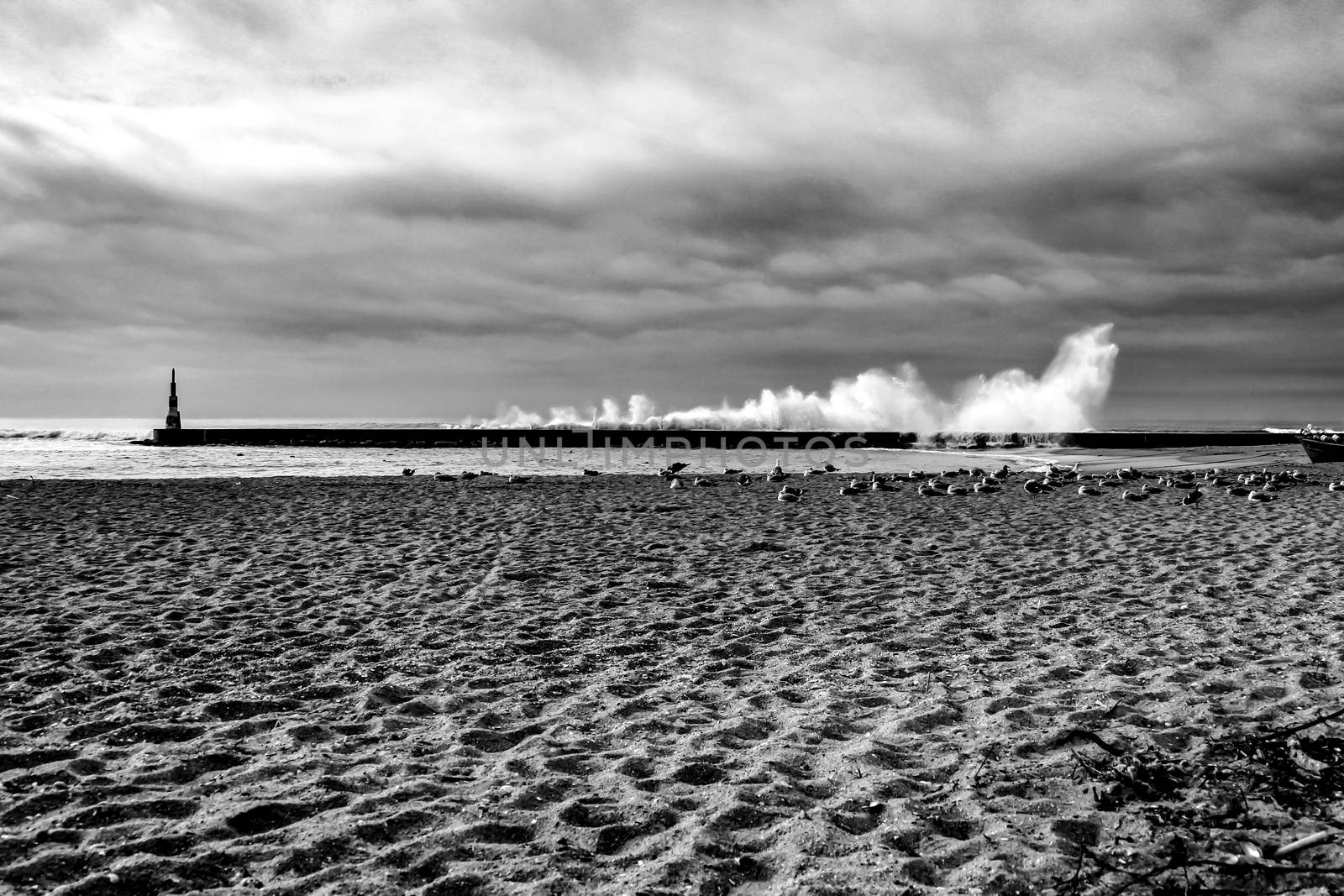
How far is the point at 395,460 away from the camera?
29875 millimetres

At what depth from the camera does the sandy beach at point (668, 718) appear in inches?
123

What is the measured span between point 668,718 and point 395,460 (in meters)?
26.9

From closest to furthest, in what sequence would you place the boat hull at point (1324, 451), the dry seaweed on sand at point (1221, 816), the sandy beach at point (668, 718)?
1. the dry seaweed on sand at point (1221, 816)
2. the sandy beach at point (668, 718)
3. the boat hull at point (1324, 451)

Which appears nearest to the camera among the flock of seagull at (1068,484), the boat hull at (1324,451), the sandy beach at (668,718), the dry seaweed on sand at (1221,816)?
the dry seaweed on sand at (1221,816)

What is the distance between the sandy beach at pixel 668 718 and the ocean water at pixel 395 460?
13711 millimetres

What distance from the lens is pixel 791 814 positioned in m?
3.50

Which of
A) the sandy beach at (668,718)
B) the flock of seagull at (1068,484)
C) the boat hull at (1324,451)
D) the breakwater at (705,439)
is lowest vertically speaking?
the sandy beach at (668,718)

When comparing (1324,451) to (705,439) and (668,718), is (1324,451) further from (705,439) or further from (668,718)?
(668,718)

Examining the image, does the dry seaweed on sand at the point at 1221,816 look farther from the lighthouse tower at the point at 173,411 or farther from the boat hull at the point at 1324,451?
the lighthouse tower at the point at 173,411

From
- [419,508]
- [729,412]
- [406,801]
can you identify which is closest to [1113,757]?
[406,801]

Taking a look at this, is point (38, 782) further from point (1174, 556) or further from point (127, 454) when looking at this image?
point (127, 454)

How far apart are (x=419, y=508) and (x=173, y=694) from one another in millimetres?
8832

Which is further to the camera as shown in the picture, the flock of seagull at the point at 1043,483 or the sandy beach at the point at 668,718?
the flock of seagull at the point at 1043,483

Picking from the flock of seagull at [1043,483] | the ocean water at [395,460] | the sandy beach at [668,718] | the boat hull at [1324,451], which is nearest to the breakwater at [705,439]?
the ocean water at [395,460]
